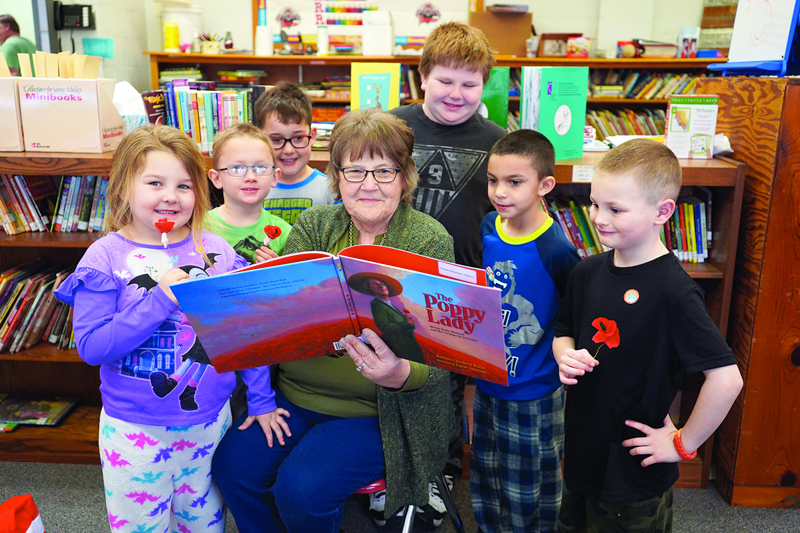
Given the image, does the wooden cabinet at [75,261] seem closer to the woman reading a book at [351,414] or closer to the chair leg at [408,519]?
the woman reading a book at [351,414]

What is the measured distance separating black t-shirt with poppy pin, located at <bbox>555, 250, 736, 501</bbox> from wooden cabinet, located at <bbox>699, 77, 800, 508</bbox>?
0.86 m

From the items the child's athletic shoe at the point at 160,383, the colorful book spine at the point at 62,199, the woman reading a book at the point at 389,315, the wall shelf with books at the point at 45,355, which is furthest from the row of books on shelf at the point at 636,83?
the child's athletic shoe at the point at 160,383

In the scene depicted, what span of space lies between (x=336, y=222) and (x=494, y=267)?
1.43 feet

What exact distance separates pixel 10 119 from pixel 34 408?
109cm

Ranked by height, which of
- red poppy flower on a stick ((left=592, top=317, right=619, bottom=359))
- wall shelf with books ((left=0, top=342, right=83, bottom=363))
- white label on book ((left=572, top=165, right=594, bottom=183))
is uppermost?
white label on book ((left=572, top=165, right=594, bottom=183))

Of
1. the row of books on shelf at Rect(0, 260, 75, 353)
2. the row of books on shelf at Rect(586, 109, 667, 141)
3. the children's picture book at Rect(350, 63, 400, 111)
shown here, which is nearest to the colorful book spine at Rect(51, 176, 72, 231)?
the row of books on shelf at Rect(0, 260, 75, 353)

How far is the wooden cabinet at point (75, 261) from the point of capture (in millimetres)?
1980

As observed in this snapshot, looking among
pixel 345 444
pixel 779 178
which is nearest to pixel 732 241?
pixel 779 178

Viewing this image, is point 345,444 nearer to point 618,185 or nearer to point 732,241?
point 618,185

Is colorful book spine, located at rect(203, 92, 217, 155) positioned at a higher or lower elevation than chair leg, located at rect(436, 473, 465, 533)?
higher

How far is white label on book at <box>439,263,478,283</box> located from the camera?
1030mm

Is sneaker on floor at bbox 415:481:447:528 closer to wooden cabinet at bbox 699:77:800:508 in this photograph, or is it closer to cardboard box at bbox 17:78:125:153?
wooden cabinet at bbox 699:77:800:508

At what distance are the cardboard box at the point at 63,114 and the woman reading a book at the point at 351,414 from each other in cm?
103

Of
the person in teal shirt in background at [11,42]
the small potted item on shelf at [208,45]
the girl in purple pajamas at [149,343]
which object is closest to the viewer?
the girl in purple pajamas at [149,343]
